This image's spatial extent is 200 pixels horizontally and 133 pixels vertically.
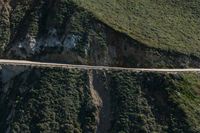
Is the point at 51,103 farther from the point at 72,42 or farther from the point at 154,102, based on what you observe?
the point at 154,102

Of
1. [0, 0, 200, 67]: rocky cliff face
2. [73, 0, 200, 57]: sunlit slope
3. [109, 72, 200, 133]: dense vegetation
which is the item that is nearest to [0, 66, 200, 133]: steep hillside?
[109, 72, 200, 133]: dense vegetation

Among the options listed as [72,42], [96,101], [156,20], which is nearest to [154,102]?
[96,101]

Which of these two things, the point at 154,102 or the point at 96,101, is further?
the point at 154,102

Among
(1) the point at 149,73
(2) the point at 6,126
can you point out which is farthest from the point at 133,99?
(2) the point at 6,126

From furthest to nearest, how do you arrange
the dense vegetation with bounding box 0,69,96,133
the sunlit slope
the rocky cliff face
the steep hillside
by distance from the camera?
the sunlit slope, the rocky cliff face, the steep hillside, the dense vegetation with bounding box 0,69,96,133

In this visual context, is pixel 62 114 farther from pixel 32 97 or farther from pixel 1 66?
pixel 1 66

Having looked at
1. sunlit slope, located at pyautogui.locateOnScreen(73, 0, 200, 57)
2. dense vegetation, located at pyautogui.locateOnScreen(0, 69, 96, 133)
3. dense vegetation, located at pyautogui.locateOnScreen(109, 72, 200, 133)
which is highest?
sunlit slope, located at pyautogui.locateOnScreen(73, 0, 200, 57)

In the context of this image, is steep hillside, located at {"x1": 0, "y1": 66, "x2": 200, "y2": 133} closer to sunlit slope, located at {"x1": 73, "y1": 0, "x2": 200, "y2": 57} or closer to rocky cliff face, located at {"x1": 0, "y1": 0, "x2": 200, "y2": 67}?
rocky cliff face, located at {"x1": 0, "y1": 0, "x2": 200, "y2": 67}

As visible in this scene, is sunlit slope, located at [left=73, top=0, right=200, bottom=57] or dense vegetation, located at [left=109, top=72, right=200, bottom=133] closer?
dense vegetation, located at [left=109, top=72, right=200, bottom=133]
